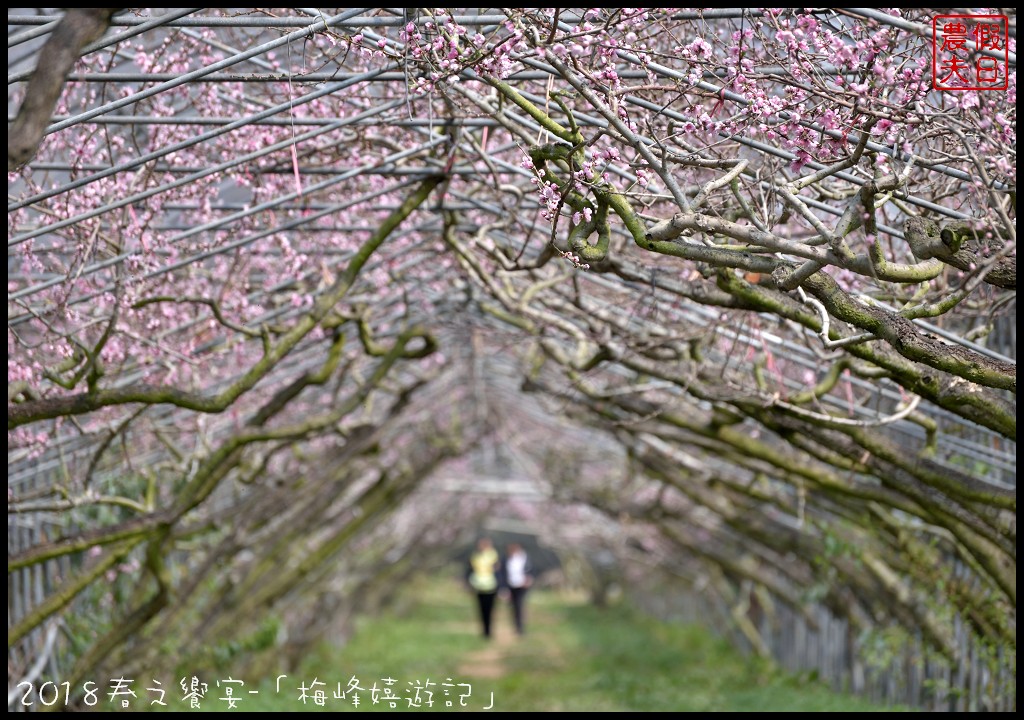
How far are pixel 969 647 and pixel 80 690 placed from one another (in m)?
7.01

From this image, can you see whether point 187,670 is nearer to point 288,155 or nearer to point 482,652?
point 288,155

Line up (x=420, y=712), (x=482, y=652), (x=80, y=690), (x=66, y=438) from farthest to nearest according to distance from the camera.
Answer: (x=482, y=652) < (x=420, y=712) < (x=80, y=690) < (x=66, y=438)

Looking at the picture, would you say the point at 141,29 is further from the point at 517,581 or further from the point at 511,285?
the point at 517,581

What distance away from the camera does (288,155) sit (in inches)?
296

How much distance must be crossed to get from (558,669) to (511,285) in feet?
42.7

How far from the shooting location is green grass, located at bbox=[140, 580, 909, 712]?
44.5ft

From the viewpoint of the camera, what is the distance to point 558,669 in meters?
20.9

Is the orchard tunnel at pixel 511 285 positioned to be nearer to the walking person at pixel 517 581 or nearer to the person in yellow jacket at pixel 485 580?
the person in yellow jacket at pixel 485 580

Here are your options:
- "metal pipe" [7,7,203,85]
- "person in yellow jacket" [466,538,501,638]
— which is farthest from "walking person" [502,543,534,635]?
"metal pipe" [7,7,203,85]

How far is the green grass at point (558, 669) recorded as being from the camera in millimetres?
13555

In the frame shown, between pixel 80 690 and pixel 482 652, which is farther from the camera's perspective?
pixel 482 652

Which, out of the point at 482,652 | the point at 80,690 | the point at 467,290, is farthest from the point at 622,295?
the point at 482,652

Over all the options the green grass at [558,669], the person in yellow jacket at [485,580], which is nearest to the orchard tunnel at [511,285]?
the green grass at [558,669]

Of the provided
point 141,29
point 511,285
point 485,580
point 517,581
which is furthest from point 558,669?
point 141,29
